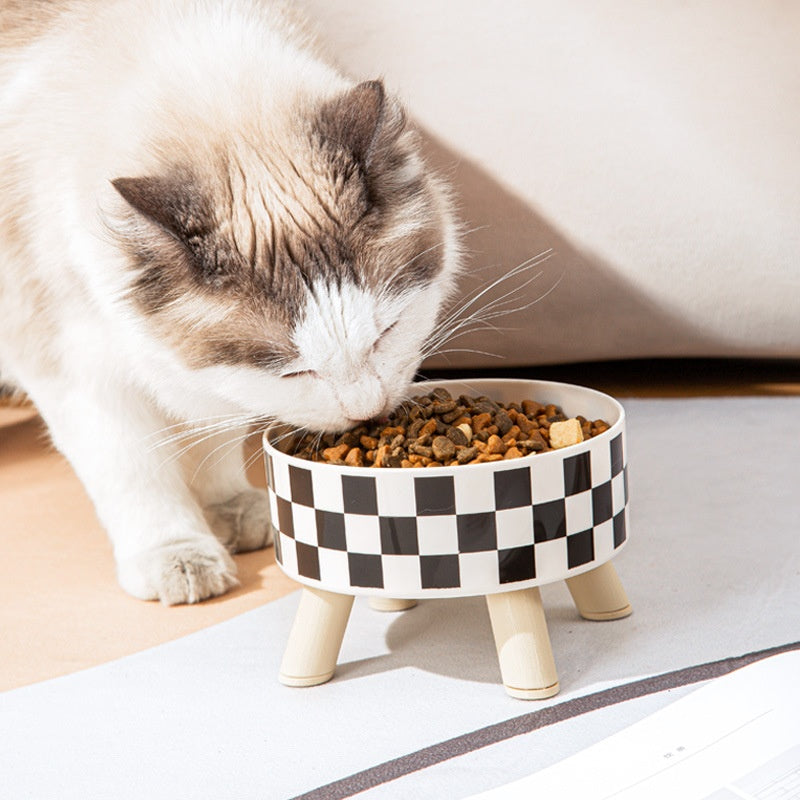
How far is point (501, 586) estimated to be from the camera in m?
0.81

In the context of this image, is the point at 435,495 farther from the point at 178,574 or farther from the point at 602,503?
the point at 178,574

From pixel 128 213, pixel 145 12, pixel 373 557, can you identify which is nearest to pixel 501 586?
pixel 373 557

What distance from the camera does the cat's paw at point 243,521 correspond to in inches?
48.8

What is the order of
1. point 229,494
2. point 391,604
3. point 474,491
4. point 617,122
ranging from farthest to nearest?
point 617,122 < point 229,494 < point 391,604 < point 474,491

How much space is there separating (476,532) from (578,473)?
96mm

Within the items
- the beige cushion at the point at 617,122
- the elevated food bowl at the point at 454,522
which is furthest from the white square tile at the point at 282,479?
the beige cushion at the point at 617,122

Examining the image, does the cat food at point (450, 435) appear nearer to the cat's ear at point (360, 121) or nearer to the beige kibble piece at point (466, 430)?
the beige kibble piece at point (466, 430)

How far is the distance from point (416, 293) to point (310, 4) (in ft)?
2.45

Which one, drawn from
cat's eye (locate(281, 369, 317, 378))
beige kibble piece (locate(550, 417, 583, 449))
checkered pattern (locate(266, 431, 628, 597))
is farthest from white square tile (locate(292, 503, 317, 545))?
beige kibble piece (locate(550, 417, 583, 449))

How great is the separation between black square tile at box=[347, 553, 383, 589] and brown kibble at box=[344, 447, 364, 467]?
0.08 m

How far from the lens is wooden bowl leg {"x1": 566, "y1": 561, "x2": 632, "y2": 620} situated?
0.95 meters

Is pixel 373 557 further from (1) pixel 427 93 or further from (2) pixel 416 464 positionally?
(1) pixel 427 93

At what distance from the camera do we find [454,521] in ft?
2.59

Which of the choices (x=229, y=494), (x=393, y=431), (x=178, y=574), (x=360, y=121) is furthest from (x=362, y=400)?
(x=229, y=494)
